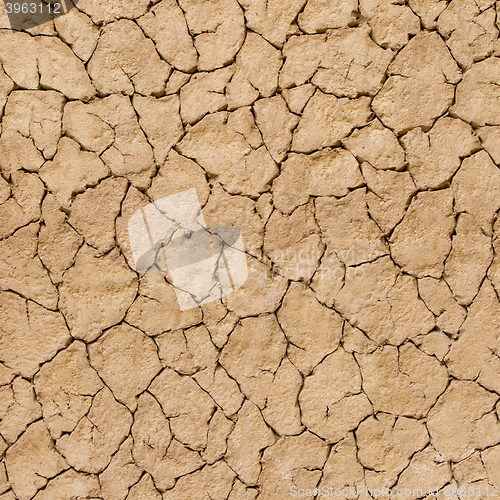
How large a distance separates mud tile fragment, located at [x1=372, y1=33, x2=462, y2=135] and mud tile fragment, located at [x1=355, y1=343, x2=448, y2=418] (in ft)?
3.81

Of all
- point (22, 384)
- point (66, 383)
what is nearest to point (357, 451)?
point (66, 383)

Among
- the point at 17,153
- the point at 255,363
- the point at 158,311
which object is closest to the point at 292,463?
the point at 255,363

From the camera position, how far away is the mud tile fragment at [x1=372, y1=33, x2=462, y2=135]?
2.05 meters

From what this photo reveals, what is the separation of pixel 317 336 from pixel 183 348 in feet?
2.28

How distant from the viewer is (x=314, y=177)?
2.06m

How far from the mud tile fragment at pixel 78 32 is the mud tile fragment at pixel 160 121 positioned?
358 millimetres

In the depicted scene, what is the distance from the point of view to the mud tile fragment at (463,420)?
2.04m

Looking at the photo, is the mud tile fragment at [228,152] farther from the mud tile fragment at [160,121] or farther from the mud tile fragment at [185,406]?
the mud tile fragment at [185,406]

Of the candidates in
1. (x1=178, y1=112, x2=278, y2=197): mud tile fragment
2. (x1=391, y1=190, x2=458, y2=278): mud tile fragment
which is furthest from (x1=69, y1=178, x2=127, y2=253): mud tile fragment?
(x1=391, y1=190, x2=458, y2=278): mud tile fragment

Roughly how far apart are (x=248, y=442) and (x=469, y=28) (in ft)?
7.90

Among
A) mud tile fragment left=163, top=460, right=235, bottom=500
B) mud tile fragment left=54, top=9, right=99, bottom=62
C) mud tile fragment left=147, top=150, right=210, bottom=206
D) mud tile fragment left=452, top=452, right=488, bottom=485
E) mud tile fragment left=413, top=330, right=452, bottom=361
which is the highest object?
mud tile fragment left=54, top=9, right=99, bottom=62

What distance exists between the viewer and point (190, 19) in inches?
81.1

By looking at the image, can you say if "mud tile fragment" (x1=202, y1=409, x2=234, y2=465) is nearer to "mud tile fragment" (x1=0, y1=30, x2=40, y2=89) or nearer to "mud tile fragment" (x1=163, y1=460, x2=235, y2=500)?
"mud tile fragment" (x1=163, y1=460, x2=235, y2=500)

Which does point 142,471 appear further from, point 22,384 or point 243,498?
point 22,384
